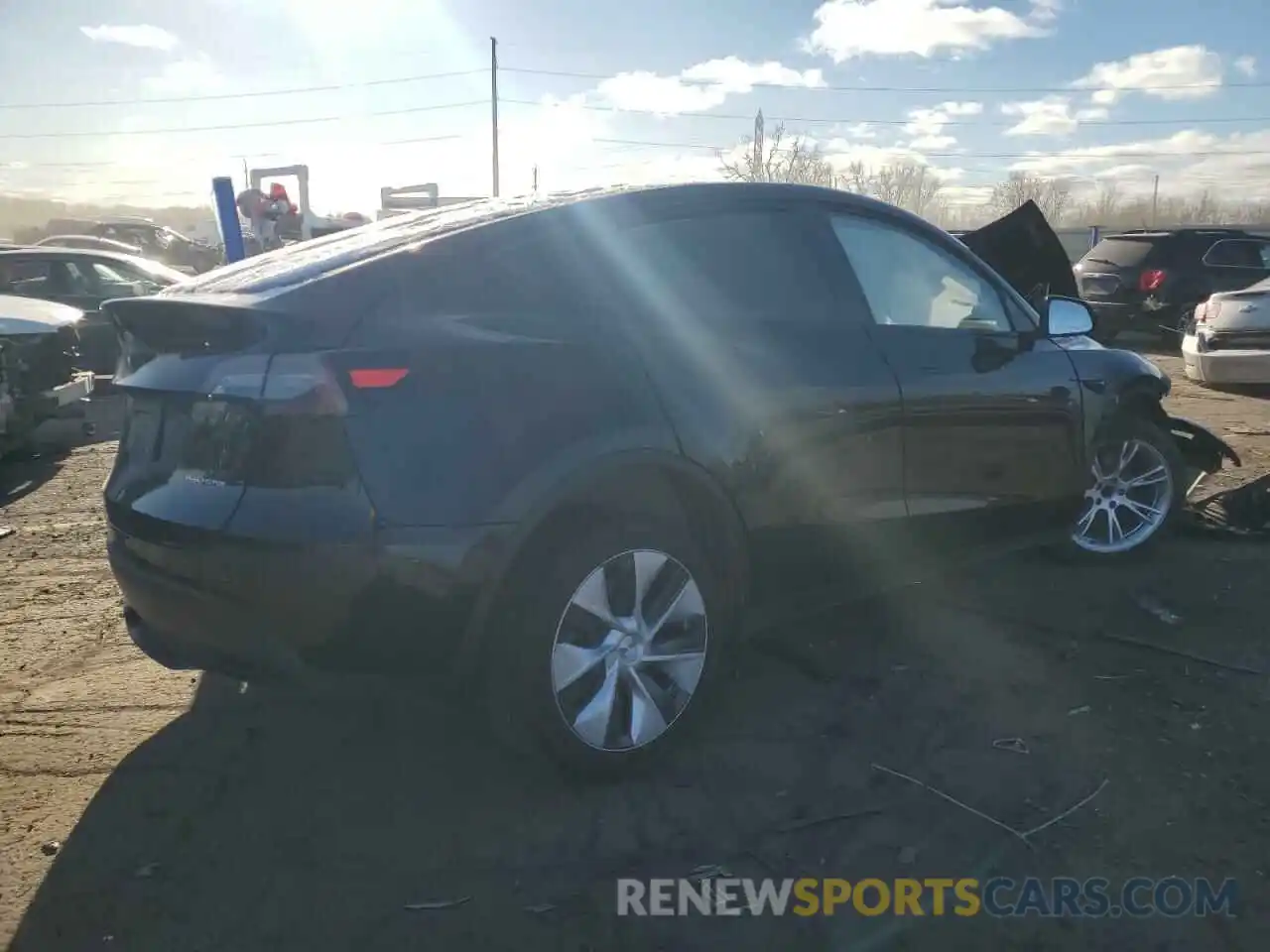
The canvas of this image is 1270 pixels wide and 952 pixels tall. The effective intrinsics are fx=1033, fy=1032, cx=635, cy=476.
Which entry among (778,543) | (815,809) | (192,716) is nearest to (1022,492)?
(778,543)

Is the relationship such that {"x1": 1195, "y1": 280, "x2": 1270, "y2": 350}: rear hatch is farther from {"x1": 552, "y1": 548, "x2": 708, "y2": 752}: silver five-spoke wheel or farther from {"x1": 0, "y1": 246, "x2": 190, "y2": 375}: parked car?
{"x1": 0, "y1": 246, "x2": 190, "y2": 375}: parked car

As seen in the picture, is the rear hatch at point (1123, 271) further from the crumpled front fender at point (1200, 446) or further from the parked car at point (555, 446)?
the parked car at point (555, 446)

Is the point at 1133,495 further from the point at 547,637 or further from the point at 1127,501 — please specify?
the point at 547,637

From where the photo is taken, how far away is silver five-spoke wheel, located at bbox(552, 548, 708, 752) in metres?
2.87

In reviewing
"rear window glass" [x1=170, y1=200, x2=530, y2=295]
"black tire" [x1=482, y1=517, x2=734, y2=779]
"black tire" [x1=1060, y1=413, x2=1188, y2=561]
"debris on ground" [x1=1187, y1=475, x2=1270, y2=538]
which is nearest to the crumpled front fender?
"debris on ground" [x1=1187, y1=475, x2=1270, y2=538]

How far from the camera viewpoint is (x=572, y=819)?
2906 millimetres

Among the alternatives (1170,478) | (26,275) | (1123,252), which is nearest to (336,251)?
(1170,478)

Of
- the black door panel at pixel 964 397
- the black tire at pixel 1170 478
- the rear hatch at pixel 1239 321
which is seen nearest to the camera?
the black door panel at pixel 964 397

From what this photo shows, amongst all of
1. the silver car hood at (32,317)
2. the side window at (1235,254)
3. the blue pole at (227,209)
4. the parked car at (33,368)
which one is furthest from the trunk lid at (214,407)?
the side window at (1235,254)

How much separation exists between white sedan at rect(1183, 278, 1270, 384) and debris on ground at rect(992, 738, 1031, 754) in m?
7.42

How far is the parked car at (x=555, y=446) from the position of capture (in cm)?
257

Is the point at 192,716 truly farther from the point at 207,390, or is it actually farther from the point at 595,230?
the point at 595,230

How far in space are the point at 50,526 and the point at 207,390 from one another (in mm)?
4016

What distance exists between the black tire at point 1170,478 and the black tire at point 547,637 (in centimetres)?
283
